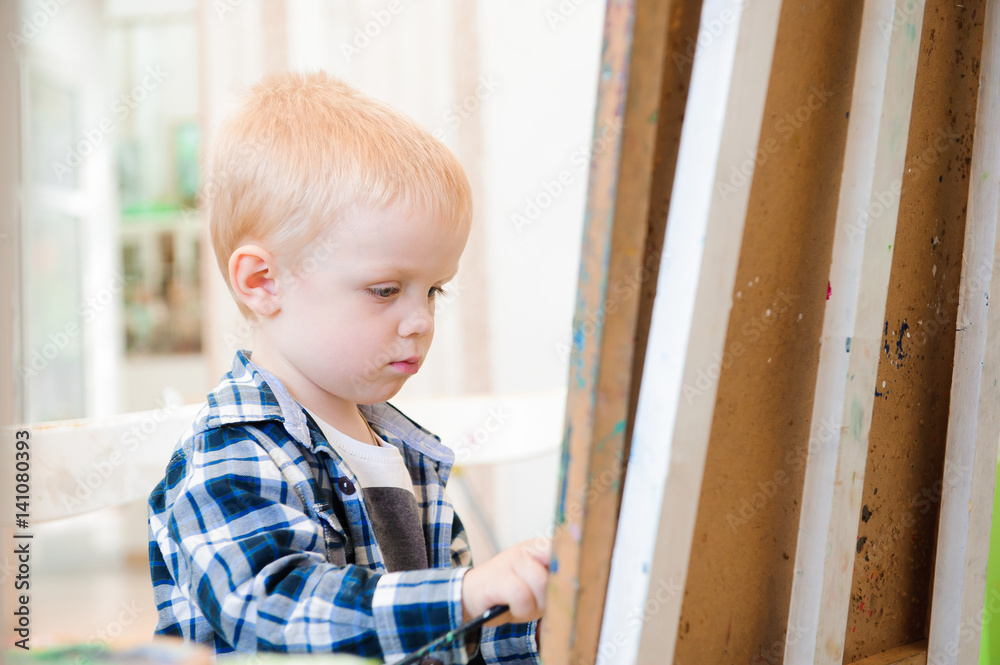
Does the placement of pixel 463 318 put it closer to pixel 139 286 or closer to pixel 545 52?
pixel 545 52

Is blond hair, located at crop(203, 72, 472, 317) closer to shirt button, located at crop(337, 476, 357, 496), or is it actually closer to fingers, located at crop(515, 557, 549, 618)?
shirt button, located at crop(337, 476, 357, 496)

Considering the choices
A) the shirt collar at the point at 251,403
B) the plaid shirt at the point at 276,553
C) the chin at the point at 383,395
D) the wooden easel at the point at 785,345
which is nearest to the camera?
the wooden easel at the point at 785,345

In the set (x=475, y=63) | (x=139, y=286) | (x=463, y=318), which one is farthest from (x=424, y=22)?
(x=139, y=286)

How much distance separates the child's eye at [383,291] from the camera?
2.26 ft

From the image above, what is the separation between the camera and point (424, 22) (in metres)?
2.37

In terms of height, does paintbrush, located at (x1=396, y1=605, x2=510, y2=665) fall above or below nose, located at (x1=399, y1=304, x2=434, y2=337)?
below

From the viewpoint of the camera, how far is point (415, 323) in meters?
0.70

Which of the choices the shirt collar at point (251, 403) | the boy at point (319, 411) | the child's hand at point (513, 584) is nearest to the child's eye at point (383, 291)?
the boy at point (319, 411)

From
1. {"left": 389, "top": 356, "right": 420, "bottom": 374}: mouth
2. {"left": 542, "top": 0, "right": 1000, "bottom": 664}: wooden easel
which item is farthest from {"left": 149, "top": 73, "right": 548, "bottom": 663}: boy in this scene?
{"left": 542, "top": 0, "right": 1000, "bottom": 664}: wooden easel

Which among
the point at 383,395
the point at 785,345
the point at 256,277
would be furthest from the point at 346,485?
the point at 785,345

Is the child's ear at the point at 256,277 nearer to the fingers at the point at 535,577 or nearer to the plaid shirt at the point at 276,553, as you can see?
the plaid shirt at the point at 276,553

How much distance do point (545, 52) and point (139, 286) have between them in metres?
1.88

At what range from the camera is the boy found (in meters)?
0.51

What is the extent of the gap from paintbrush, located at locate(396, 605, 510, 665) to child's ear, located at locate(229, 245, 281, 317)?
0.37 m
